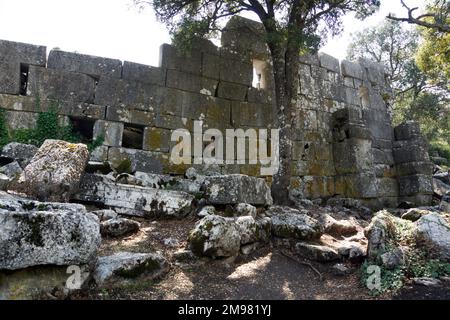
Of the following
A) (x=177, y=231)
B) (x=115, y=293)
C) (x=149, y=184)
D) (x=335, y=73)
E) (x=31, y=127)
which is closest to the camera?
(x=115, y=293)

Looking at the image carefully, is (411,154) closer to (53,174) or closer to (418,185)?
(418,185)

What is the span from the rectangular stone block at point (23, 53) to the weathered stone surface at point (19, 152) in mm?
2066

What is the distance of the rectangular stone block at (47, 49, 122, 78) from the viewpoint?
8.13 m

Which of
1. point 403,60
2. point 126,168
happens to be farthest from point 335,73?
point 403,60

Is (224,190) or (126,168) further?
(126,168)

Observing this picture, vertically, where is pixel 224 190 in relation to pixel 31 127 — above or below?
below

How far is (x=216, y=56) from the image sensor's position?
9844 millimetres

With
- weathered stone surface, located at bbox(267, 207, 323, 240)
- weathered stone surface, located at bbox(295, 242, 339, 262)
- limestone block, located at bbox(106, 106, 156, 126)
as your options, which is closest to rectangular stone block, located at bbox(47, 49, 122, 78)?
limestone block, located at bbox(106, 106, 156, 126)

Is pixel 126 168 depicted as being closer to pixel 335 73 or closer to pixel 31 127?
pixel 31 127

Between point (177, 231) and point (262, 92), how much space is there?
5.99 m

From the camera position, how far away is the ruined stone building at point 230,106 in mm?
8039

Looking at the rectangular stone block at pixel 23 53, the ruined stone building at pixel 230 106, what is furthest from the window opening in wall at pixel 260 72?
the rectangular stone block at pixel 23 53

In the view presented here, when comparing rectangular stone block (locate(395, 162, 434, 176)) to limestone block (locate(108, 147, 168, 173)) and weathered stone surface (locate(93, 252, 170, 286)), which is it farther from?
Result: weathered stone surface (locate(93, 252, 170, 286))

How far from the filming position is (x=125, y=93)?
8578 mm
